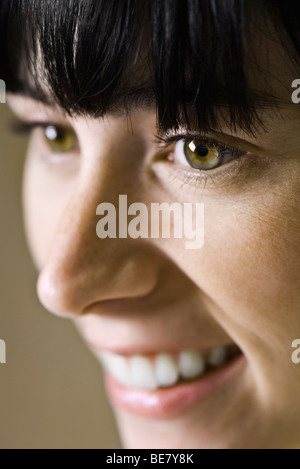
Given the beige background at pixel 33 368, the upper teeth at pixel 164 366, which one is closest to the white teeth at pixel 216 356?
the upper teeth at pixel 164 366

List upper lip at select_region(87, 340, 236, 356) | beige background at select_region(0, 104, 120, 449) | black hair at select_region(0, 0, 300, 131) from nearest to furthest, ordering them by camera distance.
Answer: black hair at select_region(0, 0, 300, 131)
upper lip at select_region(87, 340, 236, 356)
beige background at select_region(0, 104, 120, 449)

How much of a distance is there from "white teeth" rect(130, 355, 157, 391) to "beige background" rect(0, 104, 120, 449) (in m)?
0.34

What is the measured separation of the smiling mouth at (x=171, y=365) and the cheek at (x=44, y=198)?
0.12 meters

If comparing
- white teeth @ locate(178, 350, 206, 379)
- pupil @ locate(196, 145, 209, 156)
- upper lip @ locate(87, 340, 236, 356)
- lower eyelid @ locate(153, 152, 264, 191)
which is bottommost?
white teeth @ locate(178, 350, 206, 379)

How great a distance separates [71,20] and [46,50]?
0.11 feet

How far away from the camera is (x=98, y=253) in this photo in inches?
18.2

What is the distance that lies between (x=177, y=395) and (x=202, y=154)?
0.22 m

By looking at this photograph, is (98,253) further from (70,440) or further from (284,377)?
(70,440)

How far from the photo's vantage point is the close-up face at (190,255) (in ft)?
1.34

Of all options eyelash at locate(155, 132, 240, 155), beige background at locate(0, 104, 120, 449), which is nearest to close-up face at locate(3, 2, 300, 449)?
eyelash at locate(155, 132, 240, 155)

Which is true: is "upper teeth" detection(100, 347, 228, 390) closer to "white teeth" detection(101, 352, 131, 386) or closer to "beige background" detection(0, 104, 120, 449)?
"white teeth" detection(101, 352, 131, 386)

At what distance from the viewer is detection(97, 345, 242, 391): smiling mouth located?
535 mm

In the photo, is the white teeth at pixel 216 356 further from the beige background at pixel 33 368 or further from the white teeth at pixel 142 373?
the beige background at pixel 33 368
